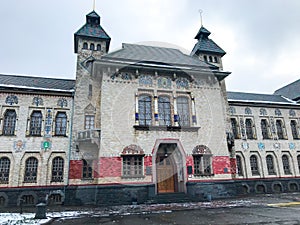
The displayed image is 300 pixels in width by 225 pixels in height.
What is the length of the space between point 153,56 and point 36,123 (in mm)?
11131

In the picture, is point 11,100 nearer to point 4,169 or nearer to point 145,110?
point 4,169

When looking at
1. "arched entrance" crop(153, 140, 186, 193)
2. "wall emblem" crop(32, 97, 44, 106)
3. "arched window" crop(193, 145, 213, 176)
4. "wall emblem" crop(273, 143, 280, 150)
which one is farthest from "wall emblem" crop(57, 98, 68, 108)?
"wall emblem" crop(273, 143, 280, 150)

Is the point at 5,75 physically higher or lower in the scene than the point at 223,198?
higher

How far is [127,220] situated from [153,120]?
8560mm

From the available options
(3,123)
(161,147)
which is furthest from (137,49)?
(3,123)

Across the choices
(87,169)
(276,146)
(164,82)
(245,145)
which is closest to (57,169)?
(87,169)

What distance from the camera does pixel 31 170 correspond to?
55.2 ft

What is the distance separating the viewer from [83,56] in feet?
66.3

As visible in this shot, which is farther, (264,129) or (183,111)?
(264,129)

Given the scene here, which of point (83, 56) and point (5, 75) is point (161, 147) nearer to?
point (83, 56)

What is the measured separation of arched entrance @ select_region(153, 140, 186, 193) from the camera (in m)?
16.4

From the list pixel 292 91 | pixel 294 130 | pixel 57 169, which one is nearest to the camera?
pixel 57 169

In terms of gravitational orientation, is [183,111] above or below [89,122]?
above

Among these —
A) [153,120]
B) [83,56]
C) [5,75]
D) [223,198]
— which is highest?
[83,56]
